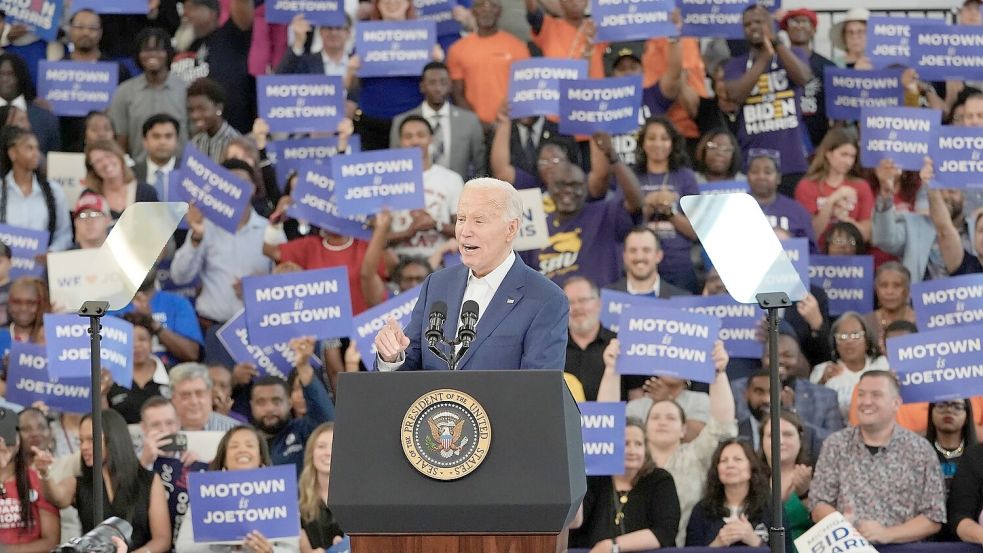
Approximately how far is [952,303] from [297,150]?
12.3 ft

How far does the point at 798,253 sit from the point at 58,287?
3.67 meters

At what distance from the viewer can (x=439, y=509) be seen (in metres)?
3.56

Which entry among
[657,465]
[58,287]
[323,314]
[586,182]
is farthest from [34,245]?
[657,465]

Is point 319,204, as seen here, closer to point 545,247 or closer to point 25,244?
point 545,247

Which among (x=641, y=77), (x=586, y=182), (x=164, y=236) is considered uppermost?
(x=641, y=77)

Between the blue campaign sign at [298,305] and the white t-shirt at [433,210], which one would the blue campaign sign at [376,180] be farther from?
the blue campaign sign at [298,305]

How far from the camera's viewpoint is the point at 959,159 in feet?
28.6

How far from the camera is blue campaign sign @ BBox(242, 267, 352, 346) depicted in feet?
26.1

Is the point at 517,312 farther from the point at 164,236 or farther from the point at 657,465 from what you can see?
the point at 657,465

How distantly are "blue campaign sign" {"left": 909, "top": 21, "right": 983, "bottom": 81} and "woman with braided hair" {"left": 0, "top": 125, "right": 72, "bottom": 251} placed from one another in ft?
16.5

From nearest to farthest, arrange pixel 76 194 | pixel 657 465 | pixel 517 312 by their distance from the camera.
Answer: pixel 517 312
pixel 657 465
pixel 76 194

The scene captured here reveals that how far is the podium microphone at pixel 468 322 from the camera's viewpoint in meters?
3.79

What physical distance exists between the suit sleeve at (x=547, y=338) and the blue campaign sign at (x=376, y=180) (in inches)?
175

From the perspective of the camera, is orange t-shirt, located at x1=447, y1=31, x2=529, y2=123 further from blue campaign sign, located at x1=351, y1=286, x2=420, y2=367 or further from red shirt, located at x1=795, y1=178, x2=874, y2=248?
blue campaign sign, located at x1=351, y1=286, x2=420, y2=367
